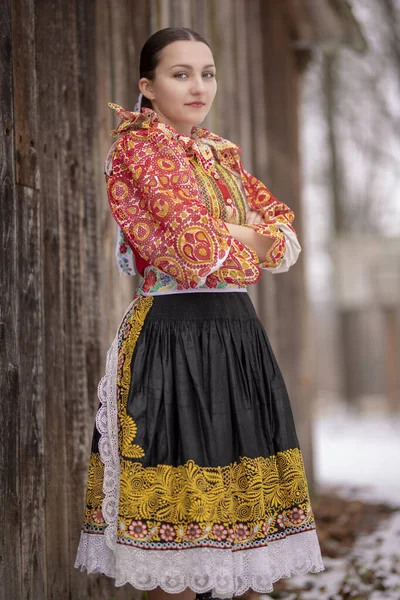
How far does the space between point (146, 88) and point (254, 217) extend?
0.49 metres

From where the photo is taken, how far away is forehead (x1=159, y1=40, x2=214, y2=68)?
2.22 m

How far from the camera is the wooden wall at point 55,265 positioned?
7.44ft

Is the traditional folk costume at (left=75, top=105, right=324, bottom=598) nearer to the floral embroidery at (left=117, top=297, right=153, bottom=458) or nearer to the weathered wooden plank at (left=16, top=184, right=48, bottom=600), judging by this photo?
the floral embroidery at (left=117, top=297, right=153, bottom=458)

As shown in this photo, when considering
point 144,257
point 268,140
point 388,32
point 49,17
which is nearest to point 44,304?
point 144,257

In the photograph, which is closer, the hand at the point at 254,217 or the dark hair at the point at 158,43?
the dark hair at the point at 158,43

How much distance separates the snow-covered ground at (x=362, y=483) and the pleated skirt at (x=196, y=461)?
1426 millimetres

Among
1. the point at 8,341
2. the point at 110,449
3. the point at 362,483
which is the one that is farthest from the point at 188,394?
the point at 362,483

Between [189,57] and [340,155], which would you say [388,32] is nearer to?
[340,155]

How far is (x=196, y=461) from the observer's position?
79.4 inches

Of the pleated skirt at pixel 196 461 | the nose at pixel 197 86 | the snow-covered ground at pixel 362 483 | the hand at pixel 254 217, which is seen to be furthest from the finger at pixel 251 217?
the snow-covered ground at pixel 362 483

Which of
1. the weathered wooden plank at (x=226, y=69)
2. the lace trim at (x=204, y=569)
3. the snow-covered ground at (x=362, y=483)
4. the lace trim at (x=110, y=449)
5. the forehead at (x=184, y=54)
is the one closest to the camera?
the lace trim at (x=204, y=569)

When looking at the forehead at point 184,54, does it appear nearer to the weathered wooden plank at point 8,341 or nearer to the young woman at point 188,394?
the young woman at point 188,394

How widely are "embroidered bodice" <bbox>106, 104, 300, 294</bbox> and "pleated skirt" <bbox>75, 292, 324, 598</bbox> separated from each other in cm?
13

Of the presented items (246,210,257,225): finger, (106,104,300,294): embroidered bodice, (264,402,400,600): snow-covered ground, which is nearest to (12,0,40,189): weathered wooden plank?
(106,104,300,294): embroidered bodice
